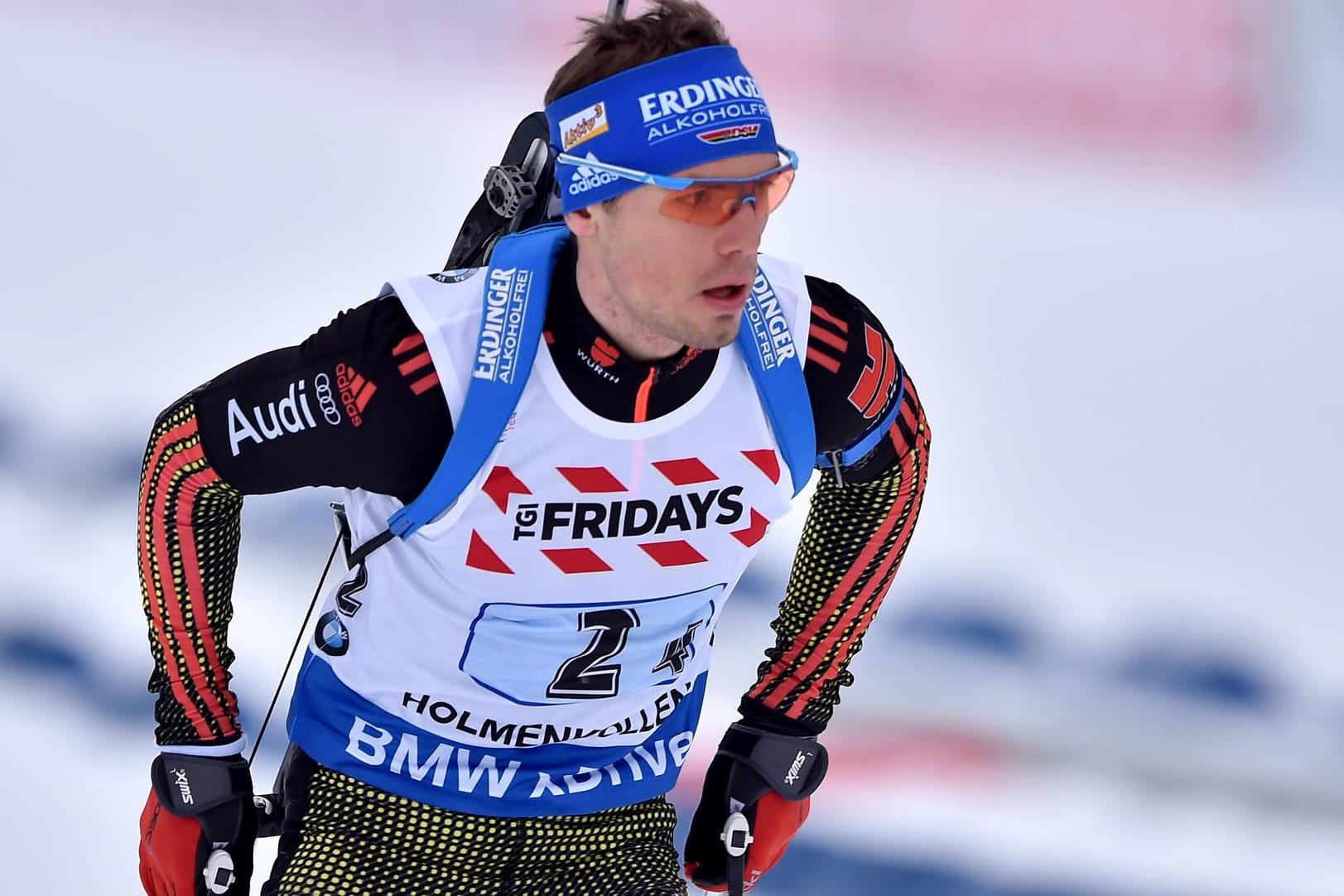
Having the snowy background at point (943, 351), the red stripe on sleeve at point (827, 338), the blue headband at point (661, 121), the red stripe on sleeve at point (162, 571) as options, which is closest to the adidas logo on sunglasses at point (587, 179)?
the blue headband at point (661, 121)

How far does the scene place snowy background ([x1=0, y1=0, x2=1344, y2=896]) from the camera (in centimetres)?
409

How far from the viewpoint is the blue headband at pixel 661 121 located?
2.48 metres

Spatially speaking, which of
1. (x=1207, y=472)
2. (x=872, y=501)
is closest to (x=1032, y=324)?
(x=1207, y=472)

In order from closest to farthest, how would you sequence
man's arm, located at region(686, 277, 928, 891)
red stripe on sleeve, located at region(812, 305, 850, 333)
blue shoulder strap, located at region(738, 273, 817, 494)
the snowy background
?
blue shoulder strap, located at region(738, 273, 817, 494) < red stripe on sleeve, located at region(812, 305, 850, 333) < man's arm, located at region(686, 277, 928, 891) < the snowy background

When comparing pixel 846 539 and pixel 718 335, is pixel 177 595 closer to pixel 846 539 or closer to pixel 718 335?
pixel 718 335

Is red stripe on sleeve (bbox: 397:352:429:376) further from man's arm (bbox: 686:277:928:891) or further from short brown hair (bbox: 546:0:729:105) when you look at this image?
man's arm (bbox: 686:277:928:891)

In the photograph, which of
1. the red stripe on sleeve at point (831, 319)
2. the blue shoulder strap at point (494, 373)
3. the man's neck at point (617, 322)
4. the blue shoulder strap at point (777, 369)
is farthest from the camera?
the red stripe on sleeve at point (831, 319)

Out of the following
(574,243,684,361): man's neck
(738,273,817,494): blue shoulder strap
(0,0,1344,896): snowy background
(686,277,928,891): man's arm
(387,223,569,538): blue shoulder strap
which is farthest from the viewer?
(0,0,1344,896): snowy background

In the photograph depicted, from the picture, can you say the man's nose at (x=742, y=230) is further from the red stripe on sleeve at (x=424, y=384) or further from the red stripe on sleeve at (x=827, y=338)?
the red stripe on sleeve at (x=424, y=384)

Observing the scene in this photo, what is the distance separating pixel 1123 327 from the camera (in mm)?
4750

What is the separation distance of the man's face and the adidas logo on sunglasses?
0.12 feet

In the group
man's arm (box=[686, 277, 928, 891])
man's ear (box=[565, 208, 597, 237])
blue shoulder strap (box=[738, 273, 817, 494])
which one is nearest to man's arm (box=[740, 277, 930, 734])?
man's arm (box=[686, 277, 928, 891])

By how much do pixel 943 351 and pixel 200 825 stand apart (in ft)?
8.15

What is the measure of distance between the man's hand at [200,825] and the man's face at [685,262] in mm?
989
